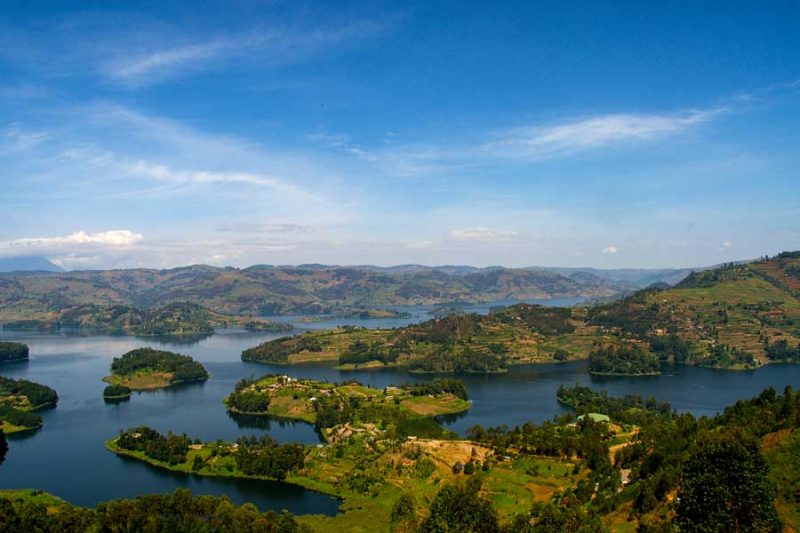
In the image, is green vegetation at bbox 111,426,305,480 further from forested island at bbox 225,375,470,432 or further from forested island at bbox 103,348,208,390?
forested island at bbox 103,348,208,390

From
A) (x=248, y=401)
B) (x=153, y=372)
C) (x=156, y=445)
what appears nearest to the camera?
(x=156, y=445)

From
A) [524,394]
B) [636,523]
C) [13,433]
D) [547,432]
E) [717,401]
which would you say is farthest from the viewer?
[524,394]

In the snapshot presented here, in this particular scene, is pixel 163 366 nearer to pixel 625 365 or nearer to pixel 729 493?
pixel 625 365

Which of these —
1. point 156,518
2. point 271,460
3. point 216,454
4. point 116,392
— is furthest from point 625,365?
point 156,518

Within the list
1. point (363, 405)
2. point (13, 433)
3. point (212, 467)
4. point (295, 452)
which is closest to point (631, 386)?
point (363, 405)

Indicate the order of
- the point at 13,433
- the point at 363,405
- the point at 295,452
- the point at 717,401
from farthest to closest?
the point at 717,401 → the point at 363,405 → the point at 13,433 → the point at 295,452

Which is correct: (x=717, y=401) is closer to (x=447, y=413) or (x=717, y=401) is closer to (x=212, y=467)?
(x=447, y=413)

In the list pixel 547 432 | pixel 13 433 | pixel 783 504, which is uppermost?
pixel 783 504

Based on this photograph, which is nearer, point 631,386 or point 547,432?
point 547,432

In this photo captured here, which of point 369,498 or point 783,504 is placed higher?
point 783,504
